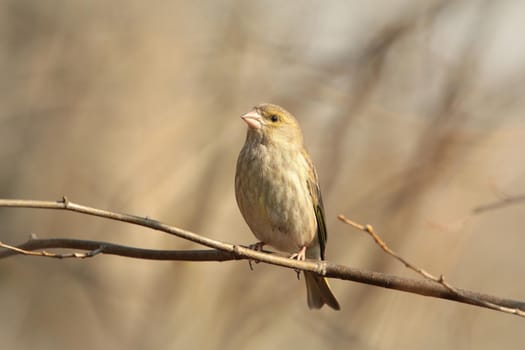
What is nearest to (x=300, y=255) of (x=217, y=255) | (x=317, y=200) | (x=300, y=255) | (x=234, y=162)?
(x=300, y=255)

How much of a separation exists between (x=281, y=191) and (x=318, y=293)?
0.98 metres

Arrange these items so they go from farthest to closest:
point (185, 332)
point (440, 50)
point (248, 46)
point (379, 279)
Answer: point (248, 46)
point (185, 332)
point (440, 50)
point (379, 279)

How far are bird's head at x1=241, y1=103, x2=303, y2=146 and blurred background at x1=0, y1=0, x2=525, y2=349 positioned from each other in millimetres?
1785

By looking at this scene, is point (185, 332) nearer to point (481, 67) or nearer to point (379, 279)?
point (481, 67)

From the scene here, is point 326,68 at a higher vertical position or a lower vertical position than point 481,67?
higher

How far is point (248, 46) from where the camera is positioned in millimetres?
8914

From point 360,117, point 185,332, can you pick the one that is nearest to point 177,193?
point 185,332

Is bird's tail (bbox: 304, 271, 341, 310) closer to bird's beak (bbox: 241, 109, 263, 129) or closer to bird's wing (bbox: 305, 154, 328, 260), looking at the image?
bird's wing (bbox: 305, 154, 328, 260)

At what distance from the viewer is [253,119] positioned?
600 cm

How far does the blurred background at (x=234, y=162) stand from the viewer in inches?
297

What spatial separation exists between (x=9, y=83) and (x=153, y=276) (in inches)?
112

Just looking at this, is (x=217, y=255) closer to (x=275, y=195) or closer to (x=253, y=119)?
(x=275, y=195)

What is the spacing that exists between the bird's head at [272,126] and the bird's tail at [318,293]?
1.07 metres

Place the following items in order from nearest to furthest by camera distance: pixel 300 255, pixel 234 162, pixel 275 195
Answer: pixel 275 195 → pixel 300 255 → pixel 234 162
